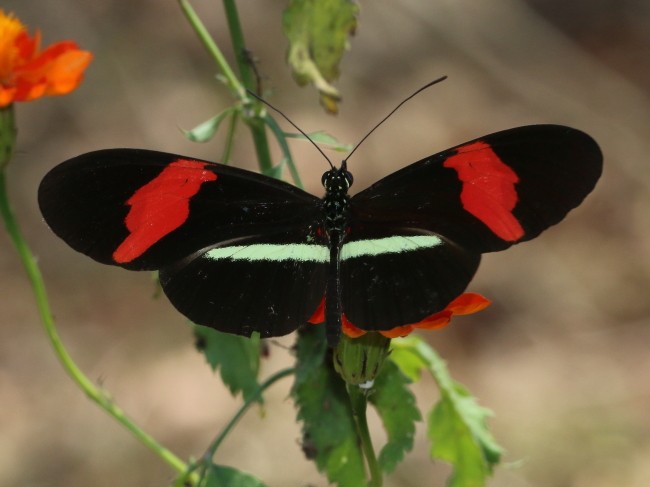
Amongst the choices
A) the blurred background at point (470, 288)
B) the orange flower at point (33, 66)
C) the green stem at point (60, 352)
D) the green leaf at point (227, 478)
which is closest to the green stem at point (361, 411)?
the green leaf at point (227, 478)

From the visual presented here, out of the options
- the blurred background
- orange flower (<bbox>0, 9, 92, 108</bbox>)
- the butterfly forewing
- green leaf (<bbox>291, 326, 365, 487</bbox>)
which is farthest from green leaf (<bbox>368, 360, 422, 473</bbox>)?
the blurred background

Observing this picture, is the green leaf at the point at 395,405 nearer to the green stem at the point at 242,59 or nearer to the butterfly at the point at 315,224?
the butterfly at the point at 315,224

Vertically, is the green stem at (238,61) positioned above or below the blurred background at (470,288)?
above

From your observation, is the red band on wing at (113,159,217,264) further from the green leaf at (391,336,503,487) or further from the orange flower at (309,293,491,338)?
the green leaf at (391,336,503,487)

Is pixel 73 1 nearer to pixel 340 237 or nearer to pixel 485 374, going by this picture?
Answer: pixel 485 374

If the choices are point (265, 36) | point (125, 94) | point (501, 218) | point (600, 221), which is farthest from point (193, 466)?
point (265, 36)

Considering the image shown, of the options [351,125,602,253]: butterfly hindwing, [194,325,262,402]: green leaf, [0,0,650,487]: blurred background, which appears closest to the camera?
[351,125,602,253]: butterfly hindwing
